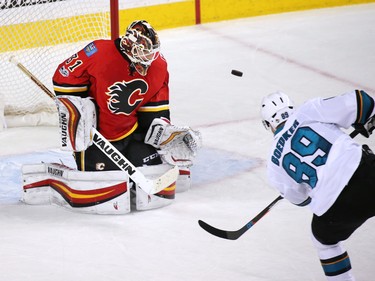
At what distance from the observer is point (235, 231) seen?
11.9 ft

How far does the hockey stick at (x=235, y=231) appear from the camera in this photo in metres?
3.54

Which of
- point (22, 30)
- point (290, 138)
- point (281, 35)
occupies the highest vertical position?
point (290, 138)

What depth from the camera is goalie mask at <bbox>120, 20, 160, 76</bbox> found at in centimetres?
383

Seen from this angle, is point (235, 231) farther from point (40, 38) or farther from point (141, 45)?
point (40, 38)

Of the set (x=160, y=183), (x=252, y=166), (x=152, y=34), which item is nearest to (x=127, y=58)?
(x=152, y=34)

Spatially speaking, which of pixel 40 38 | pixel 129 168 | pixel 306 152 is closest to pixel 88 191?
pixel 129 168

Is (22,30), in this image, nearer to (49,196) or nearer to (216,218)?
(49,196)

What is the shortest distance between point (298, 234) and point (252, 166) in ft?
2.81

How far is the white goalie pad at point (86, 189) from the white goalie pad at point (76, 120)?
0.12 m

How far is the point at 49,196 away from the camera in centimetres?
414

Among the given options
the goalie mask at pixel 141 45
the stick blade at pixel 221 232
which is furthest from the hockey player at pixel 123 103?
the stick blade at pixel 221 232

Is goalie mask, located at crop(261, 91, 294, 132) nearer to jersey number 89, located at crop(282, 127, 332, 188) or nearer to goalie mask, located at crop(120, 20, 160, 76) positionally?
jersey number 89, located at crop(282, 127, 332, 188)

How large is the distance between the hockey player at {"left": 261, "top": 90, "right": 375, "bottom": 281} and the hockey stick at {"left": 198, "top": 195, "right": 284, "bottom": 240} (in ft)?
1.33

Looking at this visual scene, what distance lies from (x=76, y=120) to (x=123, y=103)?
20 centimetres
